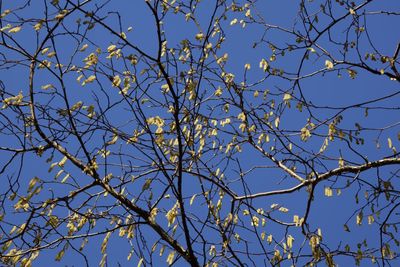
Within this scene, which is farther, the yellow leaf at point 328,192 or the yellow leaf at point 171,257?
the yellow leaf at point 328,192

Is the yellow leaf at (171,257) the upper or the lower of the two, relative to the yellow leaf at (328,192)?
lower

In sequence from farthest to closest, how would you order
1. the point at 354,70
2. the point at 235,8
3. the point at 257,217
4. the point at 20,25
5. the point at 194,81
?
1. the point at 235,8
2. the point at 354,70
3. the point at 257,217
4. the point at 194,81
5. the point at 20,25

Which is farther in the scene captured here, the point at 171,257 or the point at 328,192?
the point at 328,192

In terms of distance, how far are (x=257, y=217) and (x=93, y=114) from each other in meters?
1.41

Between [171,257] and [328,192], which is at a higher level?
[328,192]

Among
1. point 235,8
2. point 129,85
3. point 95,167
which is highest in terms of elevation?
point 235,8

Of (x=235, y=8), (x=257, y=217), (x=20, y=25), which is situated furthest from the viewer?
(x=235, y=8)

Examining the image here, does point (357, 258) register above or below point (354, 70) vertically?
below

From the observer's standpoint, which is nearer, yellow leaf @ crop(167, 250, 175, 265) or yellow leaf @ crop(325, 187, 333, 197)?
yellow leaf @ crop(167, 250, 175, 265)

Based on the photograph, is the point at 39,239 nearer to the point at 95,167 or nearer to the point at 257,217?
the point at 95,167

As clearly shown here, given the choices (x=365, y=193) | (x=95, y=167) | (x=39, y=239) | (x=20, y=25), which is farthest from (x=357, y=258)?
(x=20, y=25)

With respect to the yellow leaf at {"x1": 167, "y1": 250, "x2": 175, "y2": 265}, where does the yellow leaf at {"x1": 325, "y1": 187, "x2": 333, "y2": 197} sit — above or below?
above

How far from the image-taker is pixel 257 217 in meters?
3.94

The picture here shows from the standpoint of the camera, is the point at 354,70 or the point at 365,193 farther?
the point at 354,70
